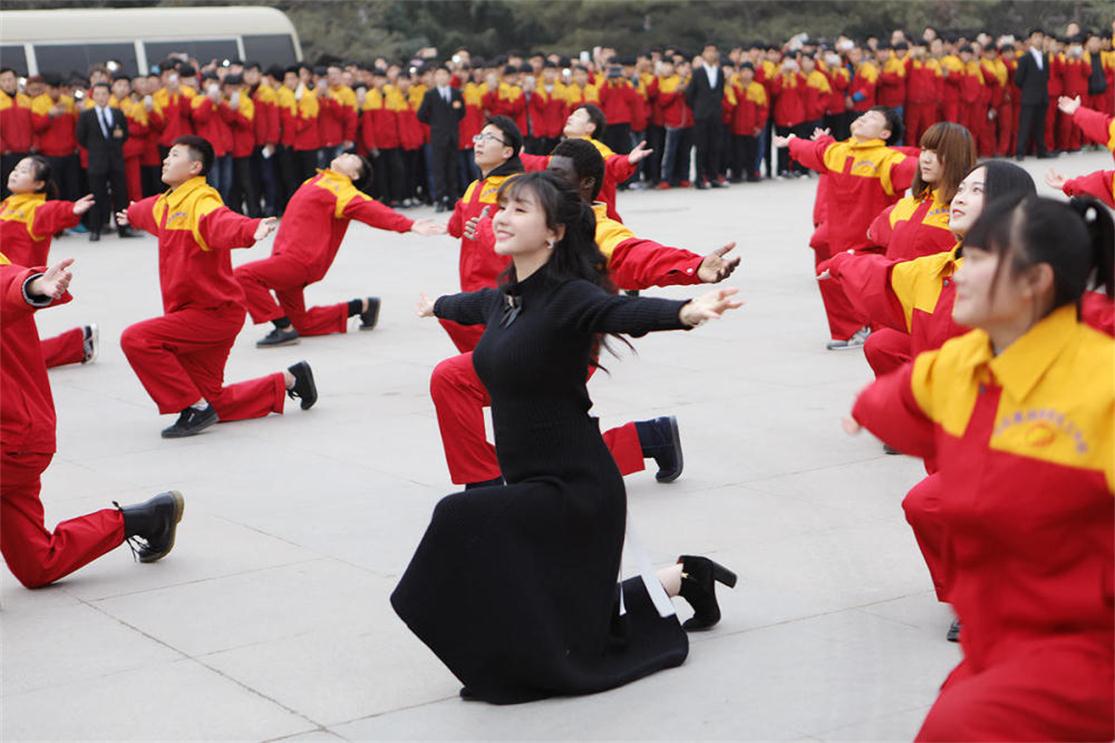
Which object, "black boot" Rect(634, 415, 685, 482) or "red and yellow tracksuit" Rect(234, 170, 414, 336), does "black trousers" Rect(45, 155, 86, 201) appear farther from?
"black boot" Rect(634, 415, 685, 482)

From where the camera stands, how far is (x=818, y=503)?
262 inches

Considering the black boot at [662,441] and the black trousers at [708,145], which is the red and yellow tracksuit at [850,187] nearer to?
the black boot at [662,441]

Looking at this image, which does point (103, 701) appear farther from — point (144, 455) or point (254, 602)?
point (144, 455)

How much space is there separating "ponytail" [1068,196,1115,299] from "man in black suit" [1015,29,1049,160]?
2272 cm

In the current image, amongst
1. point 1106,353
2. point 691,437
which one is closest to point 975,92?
point 691,437

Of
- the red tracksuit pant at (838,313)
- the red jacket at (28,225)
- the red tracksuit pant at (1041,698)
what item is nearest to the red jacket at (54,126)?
the red jacket at (28,225)

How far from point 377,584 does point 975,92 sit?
70.3ft

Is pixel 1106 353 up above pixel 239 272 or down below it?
above

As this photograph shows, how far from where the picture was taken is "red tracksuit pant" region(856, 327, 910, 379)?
22.2 ft

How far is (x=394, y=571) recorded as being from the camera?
19.4 ft

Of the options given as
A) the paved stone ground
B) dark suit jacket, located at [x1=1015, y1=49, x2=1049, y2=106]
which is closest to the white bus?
dark suit jacket, located at [x1=1015, y1=49, x2=1049, y2=106]

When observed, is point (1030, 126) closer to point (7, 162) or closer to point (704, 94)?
point (704, 94)

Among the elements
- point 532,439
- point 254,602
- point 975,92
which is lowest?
point 975,92

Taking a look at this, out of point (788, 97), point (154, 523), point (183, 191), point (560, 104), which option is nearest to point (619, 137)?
point (560, 104)
